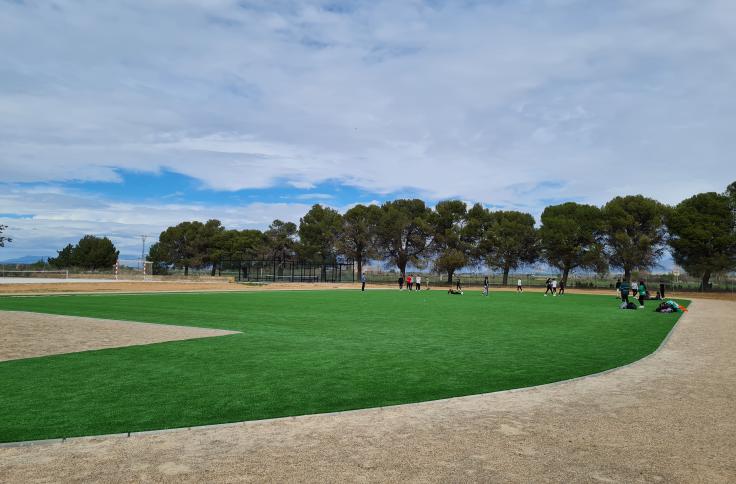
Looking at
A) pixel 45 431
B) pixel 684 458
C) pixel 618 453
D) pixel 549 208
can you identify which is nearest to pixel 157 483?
pixel 45 431

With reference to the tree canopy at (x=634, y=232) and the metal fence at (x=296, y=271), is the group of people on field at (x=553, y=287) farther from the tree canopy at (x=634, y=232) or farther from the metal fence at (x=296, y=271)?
the metal fence at (x=296, y=271)

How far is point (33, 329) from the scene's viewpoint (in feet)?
44.7

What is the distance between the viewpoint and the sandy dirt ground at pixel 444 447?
439 centimetres

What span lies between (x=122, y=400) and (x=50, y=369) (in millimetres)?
2790

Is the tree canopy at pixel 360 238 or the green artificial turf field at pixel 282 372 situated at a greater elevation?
the tree canopy at pixel 360 238

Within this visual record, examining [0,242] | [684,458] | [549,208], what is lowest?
[684,458]

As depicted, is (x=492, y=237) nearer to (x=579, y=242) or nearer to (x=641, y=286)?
(x=579, y=242)

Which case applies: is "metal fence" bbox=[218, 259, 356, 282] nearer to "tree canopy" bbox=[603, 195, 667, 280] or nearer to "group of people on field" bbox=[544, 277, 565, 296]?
"group of people on field" bbox=[544, 277, 565, 296]

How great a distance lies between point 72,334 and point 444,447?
1097 cm

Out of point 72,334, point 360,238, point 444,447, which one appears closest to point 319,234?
point 360,238

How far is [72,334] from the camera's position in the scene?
1272 cm

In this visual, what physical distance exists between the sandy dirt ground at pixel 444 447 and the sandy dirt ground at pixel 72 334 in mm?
6375

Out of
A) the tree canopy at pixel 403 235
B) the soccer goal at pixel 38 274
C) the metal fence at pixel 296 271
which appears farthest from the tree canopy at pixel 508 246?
the soccer goal at pixel 38 274

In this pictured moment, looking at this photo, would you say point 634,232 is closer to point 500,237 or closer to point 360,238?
point 500,237
